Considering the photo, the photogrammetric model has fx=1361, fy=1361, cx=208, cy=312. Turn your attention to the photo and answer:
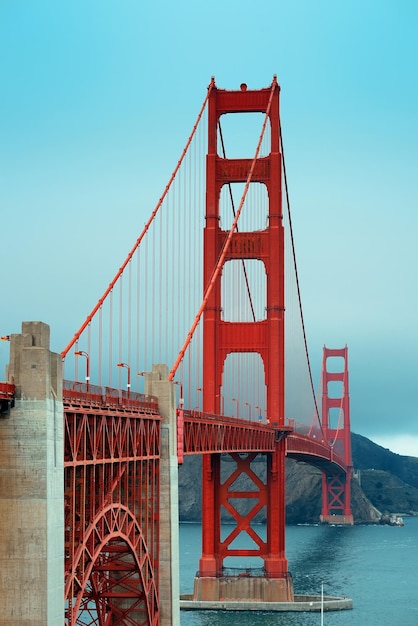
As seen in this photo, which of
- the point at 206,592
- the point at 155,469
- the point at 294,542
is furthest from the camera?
the point at 294,542

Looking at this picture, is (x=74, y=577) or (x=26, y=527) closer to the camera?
(x=26, y=527)

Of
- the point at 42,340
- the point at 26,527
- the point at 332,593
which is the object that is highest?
the point at 42,340

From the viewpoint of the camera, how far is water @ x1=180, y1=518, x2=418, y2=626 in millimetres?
71125

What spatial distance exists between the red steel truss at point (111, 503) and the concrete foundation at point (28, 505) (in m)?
2.49

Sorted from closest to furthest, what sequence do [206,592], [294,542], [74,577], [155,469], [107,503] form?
[74,577]
[107,503]
[155,469]
[206,592]
[294,542]

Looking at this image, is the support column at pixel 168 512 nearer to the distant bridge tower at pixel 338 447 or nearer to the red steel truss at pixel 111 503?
the red steel truss at pixel 111 503

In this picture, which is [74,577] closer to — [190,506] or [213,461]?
[213,461]

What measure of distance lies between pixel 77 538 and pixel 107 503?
125 inches

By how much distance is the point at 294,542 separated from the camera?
13900 cm

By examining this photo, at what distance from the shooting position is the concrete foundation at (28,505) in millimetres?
30797

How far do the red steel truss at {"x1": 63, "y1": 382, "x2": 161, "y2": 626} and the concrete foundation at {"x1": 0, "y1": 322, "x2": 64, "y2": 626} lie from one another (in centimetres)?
249

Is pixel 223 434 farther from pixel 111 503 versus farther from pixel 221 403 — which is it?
pixel 111 503

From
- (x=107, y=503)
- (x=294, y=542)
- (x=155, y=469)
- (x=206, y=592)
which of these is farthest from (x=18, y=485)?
(x=294, y=542)

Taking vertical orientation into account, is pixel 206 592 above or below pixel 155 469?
below
